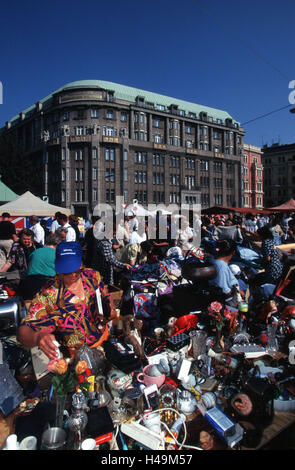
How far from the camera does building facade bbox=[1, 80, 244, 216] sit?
4756 centimetres

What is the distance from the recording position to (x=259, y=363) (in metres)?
2.76

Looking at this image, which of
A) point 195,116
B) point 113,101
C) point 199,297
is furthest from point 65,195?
point 199,297

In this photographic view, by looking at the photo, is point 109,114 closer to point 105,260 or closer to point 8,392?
point 105,260

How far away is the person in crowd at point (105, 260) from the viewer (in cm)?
526

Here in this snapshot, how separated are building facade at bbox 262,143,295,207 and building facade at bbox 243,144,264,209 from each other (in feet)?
32.6

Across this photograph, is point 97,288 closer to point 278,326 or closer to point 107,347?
point 107,347

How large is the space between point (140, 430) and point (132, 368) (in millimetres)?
639

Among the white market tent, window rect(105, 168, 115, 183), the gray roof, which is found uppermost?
the gray roof

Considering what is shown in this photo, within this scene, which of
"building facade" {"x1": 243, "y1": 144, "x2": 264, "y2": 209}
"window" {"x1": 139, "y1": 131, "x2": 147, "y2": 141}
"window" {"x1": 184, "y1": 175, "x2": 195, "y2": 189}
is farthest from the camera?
"building facade" {"x1": 243, "y1": 144, "x2": 264, "y2": 209}

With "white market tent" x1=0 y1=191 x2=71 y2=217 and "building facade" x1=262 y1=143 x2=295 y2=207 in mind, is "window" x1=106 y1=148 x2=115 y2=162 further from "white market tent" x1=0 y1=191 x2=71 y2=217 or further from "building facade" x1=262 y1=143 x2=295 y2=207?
"building facade" x1=262 y1=143 x2=295 y2=207

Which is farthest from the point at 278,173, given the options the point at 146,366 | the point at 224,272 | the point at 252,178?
the point at 146,366

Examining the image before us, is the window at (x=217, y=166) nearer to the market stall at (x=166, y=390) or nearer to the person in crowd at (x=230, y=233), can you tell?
the person in crowd at (x=230, y=233)

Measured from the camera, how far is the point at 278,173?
81938 mm

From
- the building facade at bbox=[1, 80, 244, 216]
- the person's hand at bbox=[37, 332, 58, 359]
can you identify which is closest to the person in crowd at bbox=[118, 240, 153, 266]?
the person's hand at bbox=[37, 332, 58, 359]
